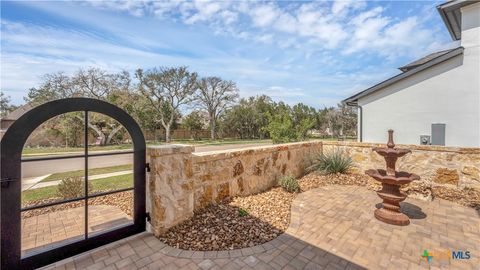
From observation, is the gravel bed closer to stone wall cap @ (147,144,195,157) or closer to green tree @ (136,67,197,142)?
stone wall cap @ (147,144,195,157)

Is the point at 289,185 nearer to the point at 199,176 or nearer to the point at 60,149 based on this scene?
the point at 199,176

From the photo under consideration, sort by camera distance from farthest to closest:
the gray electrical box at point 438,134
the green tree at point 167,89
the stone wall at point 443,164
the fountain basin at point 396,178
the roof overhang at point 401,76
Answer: the green tree at point 167,89
the gray electrical box at point 438,134
the roof overhang at point 401,76
the stone wall at point 443,164
the fountain basin at point 396,178

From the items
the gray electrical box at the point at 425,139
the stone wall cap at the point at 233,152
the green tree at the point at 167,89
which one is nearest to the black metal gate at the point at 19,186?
the stone wall cap at the point at 233,152

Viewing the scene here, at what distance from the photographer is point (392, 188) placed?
12.9 ft

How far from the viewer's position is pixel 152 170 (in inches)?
126

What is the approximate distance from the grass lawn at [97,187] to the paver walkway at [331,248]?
5.02 feet

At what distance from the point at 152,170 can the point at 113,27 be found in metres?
5.83

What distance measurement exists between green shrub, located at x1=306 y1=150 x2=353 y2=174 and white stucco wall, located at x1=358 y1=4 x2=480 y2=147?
4.09 metres

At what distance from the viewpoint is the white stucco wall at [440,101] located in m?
7.69

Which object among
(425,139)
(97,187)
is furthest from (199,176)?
(425,139)

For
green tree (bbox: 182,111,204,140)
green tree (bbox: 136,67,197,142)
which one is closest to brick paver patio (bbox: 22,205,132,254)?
green tree (bbox: 136,67,197,142)

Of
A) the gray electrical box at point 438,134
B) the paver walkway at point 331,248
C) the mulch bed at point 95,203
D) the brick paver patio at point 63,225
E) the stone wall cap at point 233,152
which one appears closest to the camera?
the paver walkway at point 331,248

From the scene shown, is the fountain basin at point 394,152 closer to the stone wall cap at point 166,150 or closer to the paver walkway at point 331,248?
the paver walkway at point 331,248

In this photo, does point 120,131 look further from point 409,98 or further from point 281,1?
point 409,98
